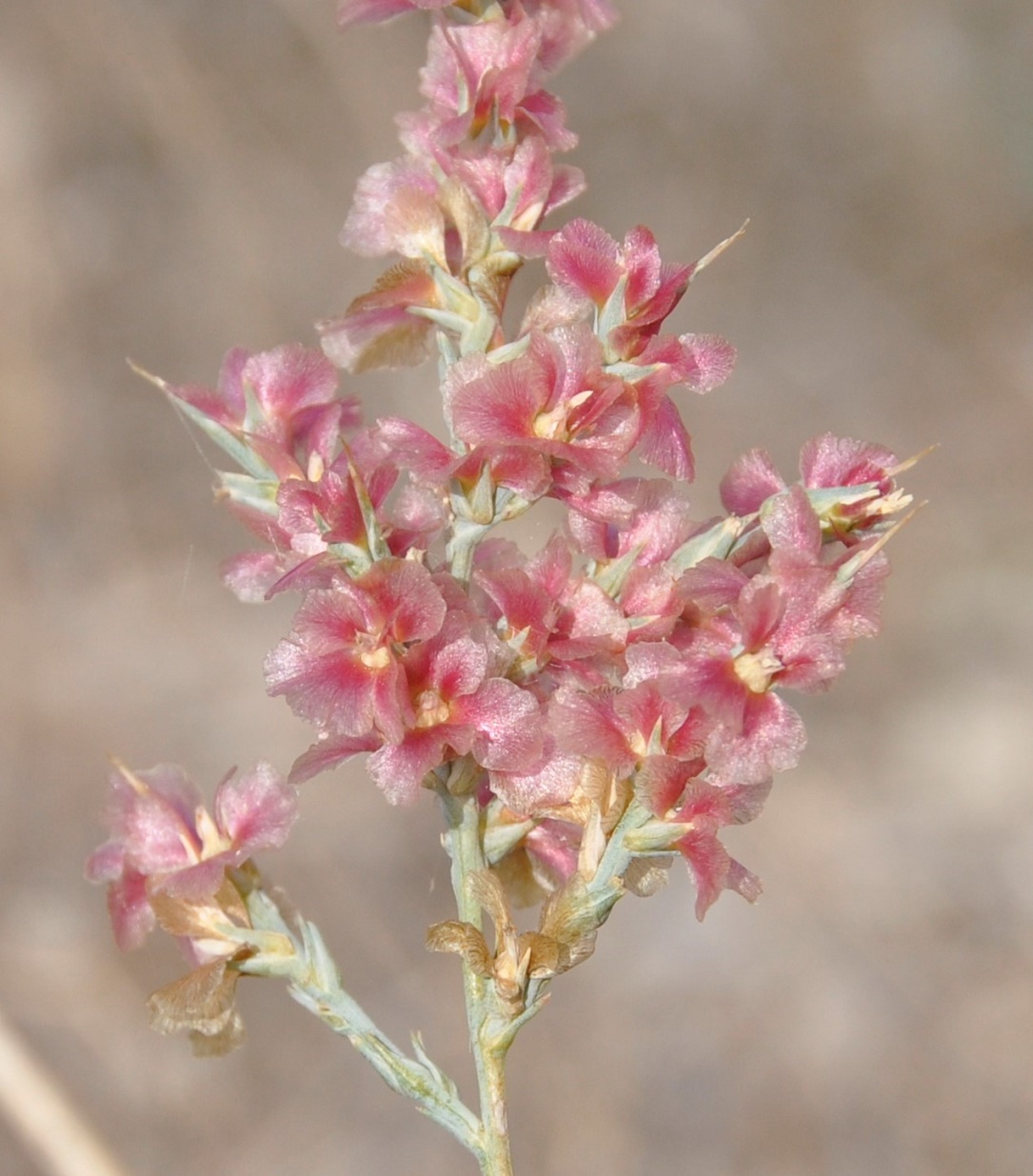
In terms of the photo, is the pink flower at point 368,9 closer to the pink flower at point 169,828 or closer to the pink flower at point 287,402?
the pink flower at point 287,402

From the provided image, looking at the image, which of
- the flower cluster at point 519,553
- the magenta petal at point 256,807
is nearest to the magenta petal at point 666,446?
the flower cluster at point 519,553

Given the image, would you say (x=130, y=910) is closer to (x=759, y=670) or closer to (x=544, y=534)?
(x=759, y=670)

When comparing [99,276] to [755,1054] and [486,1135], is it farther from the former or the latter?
[486,1135]

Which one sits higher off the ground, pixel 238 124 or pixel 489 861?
pixel 238 124

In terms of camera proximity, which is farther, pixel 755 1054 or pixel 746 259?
pixel 746 259

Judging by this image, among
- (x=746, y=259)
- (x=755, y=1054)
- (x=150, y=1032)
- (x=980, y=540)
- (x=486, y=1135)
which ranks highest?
(x=486, y=1135)

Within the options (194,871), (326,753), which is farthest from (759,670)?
A: (194,871)

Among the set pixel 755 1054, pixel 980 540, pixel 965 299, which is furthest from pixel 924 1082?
pixel 965 299
